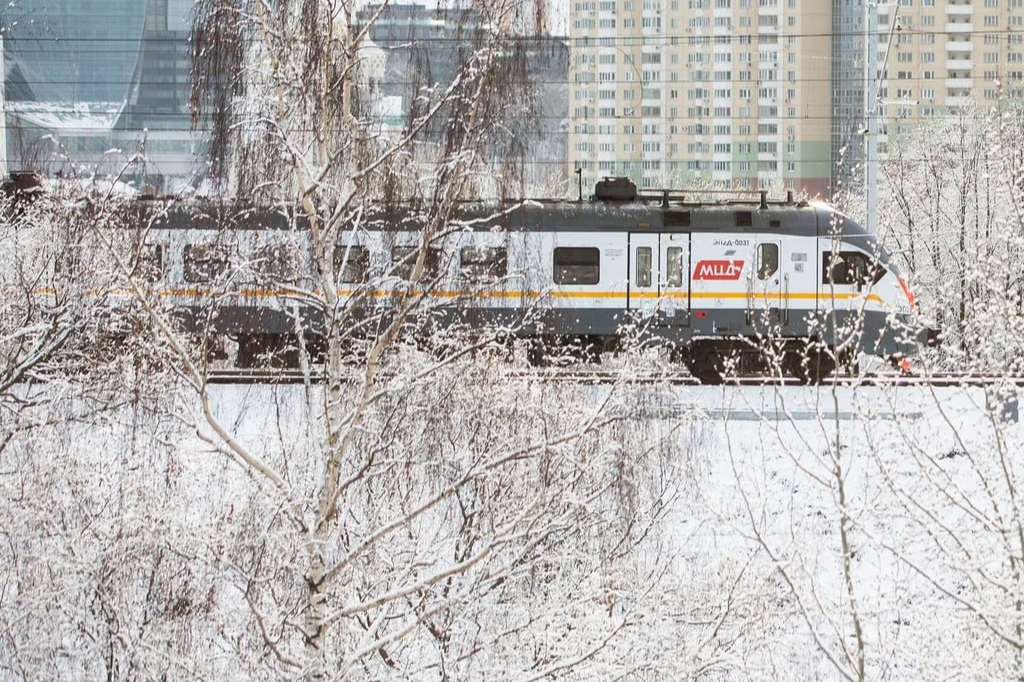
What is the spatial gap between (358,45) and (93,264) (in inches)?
124

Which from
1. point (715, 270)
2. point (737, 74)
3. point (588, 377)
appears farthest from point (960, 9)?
point (588, 377)

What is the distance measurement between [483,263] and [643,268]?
9.53 meters

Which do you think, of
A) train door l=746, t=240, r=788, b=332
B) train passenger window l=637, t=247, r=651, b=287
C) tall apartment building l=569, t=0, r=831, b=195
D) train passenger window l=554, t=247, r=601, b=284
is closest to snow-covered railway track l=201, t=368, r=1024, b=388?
train passenger window l=554, t=247, r=601, b=284

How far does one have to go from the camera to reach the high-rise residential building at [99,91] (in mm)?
8969

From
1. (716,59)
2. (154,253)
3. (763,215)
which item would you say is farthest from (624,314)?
(716,59)

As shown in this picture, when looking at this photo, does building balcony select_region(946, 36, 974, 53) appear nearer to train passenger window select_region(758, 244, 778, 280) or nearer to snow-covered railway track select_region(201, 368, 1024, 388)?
train passenger window select_region(758, 244, 778, 280)

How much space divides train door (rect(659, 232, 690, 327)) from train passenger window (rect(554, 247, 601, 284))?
3.09ft

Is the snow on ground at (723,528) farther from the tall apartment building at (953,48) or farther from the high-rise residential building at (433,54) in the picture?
the tall apartment building at (953,48)

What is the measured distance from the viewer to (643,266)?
682 inches

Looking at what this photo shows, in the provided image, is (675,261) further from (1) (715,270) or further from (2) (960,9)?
(2) (960,9)

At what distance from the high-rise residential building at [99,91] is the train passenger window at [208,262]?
46cm

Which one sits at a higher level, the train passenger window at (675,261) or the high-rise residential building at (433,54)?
the high-rise residential building at (433,54)

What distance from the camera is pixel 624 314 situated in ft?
55.3

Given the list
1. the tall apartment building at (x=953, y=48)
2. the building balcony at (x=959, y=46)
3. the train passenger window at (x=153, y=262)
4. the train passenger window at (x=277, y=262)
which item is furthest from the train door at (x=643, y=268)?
the building balcony at (x=959, y=46)
